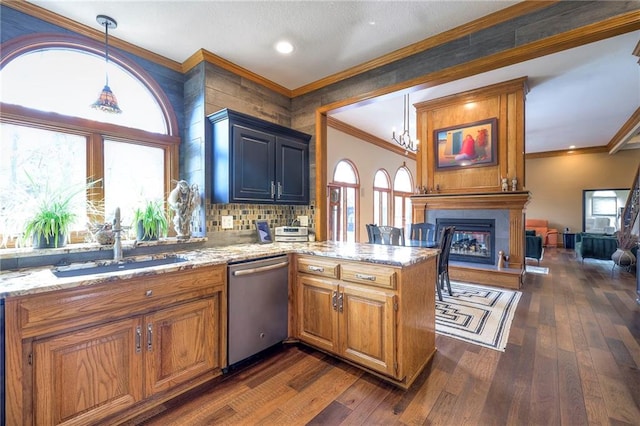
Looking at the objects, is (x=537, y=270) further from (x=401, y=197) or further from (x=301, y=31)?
(x=301, y=31)

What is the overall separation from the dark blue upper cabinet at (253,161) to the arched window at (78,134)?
60 cm

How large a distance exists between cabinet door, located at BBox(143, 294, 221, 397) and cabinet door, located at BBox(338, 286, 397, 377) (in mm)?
968

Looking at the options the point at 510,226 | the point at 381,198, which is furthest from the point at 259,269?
the point at 381,198

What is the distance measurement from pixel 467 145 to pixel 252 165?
3.98 m

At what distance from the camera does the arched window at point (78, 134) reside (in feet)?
6.64

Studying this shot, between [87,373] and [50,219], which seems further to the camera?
[50,219]

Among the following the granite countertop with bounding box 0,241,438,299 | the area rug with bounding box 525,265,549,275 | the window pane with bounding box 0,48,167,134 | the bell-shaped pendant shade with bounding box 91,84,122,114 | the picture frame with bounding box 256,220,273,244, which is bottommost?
the area rug with bounding box 525,265,549,275

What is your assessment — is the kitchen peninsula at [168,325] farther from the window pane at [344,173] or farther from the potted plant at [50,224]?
the window pane at [344,173]

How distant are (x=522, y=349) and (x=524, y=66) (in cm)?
361

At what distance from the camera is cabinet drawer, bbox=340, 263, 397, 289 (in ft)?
6.51

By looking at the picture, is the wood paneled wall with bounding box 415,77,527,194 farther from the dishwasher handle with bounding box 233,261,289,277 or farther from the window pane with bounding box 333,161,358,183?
the dishwasher handle with bounding box 233,261,289,277

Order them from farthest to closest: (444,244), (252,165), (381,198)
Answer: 1. (381,198)
2. (444,244)
3. (252,165)

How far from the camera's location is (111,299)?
1.60 meters

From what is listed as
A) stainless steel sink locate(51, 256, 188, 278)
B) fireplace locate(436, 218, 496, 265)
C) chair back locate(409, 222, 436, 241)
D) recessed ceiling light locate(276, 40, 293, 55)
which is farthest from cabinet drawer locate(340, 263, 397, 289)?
fireplace locate(436, 218, 496, 265)
